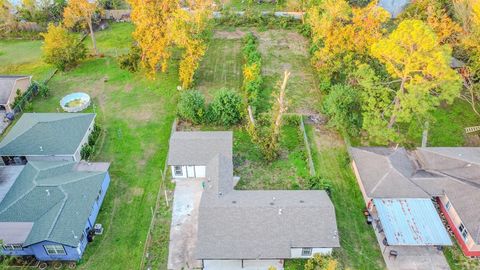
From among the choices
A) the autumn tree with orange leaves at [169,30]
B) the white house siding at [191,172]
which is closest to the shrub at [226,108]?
the autumn tree with orange leaves at [169,30]

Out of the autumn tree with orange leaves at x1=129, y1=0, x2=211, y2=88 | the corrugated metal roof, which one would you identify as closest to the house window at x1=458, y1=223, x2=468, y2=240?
the corrugated metal roof

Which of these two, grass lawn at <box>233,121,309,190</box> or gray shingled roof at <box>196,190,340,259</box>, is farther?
grass lawn at <box>233,121,309,190</box>

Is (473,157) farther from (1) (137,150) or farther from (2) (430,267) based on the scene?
(1) (137,150)

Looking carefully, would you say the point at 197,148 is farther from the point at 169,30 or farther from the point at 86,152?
the point at 169,30

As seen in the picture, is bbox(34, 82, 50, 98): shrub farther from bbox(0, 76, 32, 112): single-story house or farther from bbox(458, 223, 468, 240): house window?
bbox(458, 223, 468, 240): house window

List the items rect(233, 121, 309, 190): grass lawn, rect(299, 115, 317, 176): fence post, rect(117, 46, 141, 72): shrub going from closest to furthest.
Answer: rect(233, 121, 309, 190): grass lawn < rect(299, 115, 317, 176): fence post < rect(117, 46, 141, 72): shrub

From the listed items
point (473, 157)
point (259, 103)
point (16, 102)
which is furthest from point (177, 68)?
point (473, 157)
